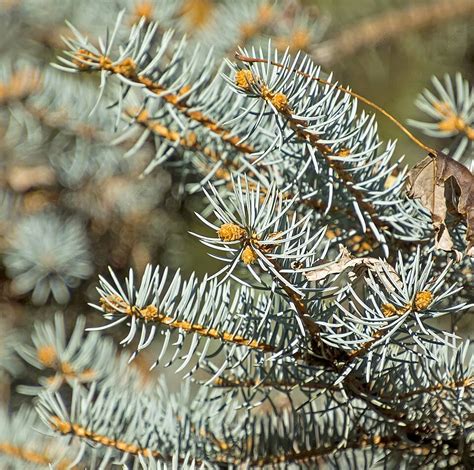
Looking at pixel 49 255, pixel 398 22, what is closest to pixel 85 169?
pixel 49 255

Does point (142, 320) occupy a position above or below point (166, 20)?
below

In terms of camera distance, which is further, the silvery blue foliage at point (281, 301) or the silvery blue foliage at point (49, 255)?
the silvery blue foliage at point (49, 255)

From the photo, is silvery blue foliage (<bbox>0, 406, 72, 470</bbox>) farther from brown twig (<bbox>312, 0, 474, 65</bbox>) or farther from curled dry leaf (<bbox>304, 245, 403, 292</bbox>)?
brown twig (<bbox>312, 0, 474, 65</bbox>)

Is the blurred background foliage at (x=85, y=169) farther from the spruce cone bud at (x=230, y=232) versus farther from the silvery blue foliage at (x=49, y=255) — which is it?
the spruce cone bud at (x=230, y=232)

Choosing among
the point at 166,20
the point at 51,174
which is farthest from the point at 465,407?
the point at 51,174

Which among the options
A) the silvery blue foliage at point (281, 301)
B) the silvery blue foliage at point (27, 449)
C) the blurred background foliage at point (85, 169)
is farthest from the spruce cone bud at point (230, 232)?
the blurred background foliage at point (85, 169)

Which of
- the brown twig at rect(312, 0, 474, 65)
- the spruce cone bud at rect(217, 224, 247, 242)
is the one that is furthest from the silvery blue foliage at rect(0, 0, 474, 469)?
the brown twig at rect(312, 0, 474, 65)

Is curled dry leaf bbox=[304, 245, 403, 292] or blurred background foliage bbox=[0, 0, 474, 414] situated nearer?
curled dry leaf bbox=[304, 245, 403, 292]

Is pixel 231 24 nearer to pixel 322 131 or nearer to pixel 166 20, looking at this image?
pixel 166 20
